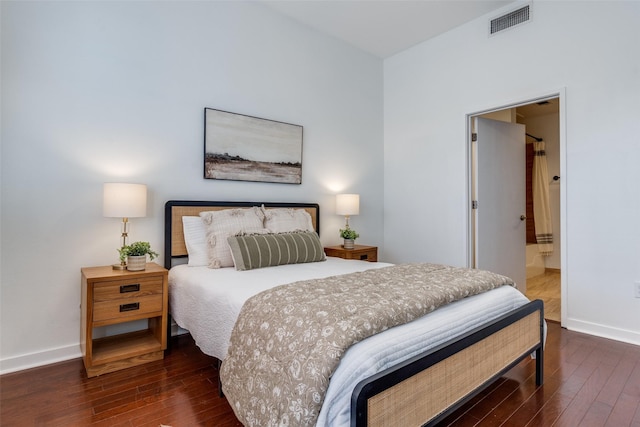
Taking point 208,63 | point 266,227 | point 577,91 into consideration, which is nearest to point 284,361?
point 266,227

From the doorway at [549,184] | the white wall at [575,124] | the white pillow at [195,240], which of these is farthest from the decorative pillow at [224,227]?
the doorway at [549,184]

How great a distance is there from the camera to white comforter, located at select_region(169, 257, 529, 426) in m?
1.14

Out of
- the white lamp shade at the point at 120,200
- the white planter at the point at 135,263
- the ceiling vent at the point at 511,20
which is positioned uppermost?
the ceiling vent at the point at 511,20

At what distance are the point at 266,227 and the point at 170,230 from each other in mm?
778

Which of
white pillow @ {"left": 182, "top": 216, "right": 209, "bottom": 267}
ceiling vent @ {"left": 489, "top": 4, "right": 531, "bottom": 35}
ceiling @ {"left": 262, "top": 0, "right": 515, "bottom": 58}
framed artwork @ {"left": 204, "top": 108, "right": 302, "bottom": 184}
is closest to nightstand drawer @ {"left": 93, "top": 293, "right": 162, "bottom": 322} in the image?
white pillow @ {"left": 182, "top": 216, "right": 209, "bottom": 267}

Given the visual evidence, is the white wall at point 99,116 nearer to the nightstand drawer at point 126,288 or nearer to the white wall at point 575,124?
the nightstand drawer at point 126,288

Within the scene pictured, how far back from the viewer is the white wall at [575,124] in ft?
8.86

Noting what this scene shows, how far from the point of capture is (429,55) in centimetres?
406

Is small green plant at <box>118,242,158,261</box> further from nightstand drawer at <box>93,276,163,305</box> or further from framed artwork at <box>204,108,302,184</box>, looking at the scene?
framed artwork at <box>204,108,302,184</box>

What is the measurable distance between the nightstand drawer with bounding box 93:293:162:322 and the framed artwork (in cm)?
117

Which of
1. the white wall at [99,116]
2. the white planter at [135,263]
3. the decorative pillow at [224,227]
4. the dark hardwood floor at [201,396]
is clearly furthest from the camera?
the decorative pillow at [224,227]

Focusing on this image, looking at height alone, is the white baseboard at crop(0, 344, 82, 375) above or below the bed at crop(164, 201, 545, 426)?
below

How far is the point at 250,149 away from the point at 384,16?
78.0 inches

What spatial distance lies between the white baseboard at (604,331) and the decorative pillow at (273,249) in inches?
89.1
